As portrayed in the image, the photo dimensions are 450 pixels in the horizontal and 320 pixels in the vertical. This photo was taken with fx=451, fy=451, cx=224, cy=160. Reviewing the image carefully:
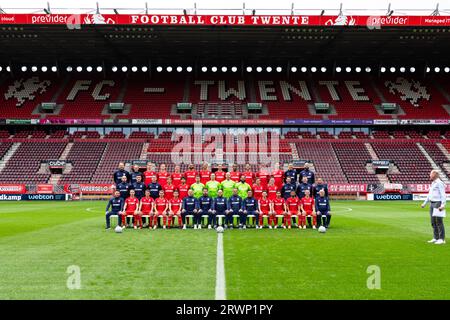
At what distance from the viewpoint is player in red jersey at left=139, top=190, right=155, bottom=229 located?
Answer: 15680 millimetres

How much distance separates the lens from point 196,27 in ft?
131

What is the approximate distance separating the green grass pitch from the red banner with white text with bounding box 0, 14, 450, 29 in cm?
2734

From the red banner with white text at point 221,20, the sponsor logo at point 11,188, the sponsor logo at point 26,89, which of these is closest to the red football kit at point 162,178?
the red banner with white text at point 221,20

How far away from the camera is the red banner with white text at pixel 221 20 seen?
123ft

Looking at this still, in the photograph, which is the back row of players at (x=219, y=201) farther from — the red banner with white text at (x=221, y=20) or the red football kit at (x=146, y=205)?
the red banner with white text at (x=221, y=20)

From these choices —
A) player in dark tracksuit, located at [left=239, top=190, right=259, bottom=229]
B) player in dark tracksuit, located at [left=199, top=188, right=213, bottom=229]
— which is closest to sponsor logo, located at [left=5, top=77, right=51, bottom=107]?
player in dark tracksuit, located at [left=199, top=188, right=213, bottom=229]

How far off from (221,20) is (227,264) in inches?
1287

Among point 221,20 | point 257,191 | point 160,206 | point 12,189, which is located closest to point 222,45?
point 221,20

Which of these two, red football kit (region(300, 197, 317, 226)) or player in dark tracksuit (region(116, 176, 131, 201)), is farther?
player in dark tracksuit (region(116, 176, 131, 201))

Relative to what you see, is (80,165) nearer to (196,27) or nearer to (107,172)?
(107,172)

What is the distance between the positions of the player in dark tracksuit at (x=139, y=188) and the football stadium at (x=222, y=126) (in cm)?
13

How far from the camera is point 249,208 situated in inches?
624

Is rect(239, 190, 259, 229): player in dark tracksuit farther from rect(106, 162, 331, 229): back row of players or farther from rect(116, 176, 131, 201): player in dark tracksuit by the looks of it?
rect(116, 176, 131, 201): player in dark tracksuit
